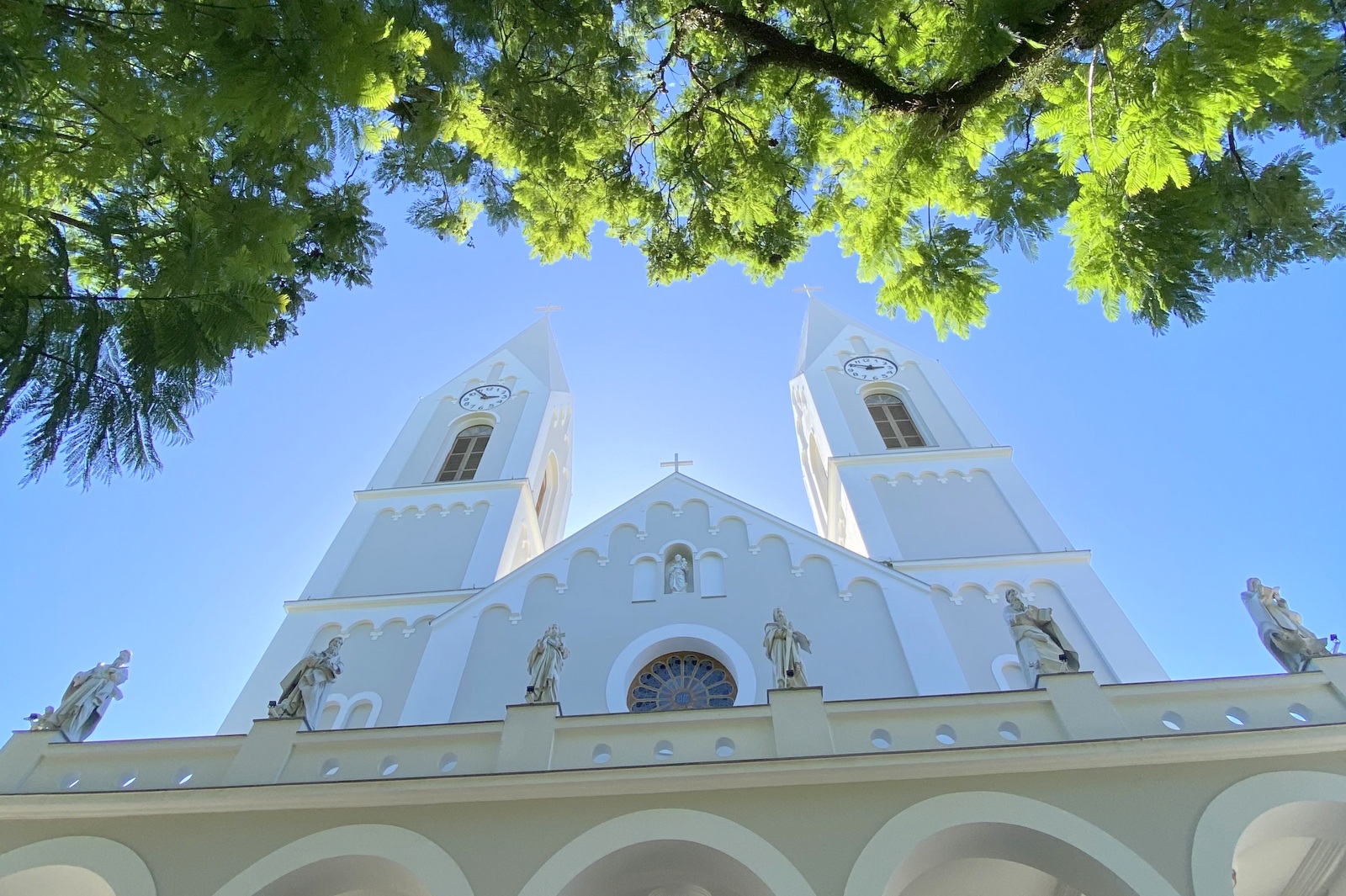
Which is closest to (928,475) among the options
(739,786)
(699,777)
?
(739,786)

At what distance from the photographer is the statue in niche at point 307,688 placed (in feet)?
29.6

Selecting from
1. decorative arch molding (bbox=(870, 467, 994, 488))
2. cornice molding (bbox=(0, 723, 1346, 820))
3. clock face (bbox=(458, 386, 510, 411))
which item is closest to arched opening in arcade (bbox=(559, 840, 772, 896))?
cornice molding (bbox=(0, 723, 1346, 820))

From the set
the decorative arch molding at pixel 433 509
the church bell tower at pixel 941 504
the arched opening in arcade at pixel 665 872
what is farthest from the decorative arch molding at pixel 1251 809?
the decorative arch molding at pixel 433 509

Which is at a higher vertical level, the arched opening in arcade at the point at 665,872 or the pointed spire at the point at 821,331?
the pointed spire at the point at 821,331

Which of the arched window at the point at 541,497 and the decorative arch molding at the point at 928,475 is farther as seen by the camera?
the arched window at the point at 541,497

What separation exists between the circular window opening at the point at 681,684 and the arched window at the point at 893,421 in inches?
355

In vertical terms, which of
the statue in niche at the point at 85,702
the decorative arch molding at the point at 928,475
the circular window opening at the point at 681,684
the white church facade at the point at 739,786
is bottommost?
the white church facade at the point at 739,786

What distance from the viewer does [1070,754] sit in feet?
23.7

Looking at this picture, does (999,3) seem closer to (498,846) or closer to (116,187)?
(116,187)

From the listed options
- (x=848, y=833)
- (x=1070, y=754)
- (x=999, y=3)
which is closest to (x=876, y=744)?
(x=848, y=833)

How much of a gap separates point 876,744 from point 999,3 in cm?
661

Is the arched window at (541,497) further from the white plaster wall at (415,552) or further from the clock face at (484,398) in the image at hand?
the white plaster wall at (415,552)

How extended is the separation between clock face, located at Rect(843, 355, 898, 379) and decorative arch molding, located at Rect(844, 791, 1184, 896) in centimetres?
1666

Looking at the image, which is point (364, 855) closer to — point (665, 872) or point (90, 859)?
point (90, 859)
